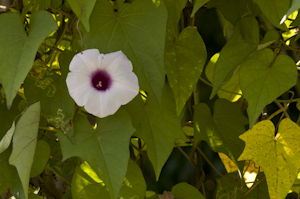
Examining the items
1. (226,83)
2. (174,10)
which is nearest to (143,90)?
(174,10)

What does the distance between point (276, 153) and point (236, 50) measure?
0.68 feet

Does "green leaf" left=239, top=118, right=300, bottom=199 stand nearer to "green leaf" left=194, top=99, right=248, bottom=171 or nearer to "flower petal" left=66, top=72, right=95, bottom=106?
"green leaf" left=194, top=99, right=248, bottom=171

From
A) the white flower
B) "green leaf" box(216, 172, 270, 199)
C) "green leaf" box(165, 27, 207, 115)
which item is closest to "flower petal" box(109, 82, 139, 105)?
the white flower

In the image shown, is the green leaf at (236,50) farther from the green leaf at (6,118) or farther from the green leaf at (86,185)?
the green leaf at (6,118)

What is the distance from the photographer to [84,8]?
47cm

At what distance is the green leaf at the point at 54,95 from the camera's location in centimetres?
56

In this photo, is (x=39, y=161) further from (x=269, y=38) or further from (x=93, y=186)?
(x=269, y=38)

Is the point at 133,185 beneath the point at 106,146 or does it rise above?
beneath

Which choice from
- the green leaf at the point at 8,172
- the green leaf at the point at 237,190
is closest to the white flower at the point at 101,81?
the green leaf at the point at 8,172

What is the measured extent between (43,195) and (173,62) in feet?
1.71

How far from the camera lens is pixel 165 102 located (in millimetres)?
632

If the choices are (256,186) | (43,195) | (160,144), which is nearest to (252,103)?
(160,144)

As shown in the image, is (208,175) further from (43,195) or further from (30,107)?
(30,107)

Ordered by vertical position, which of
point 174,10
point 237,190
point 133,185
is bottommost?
point 237,190
